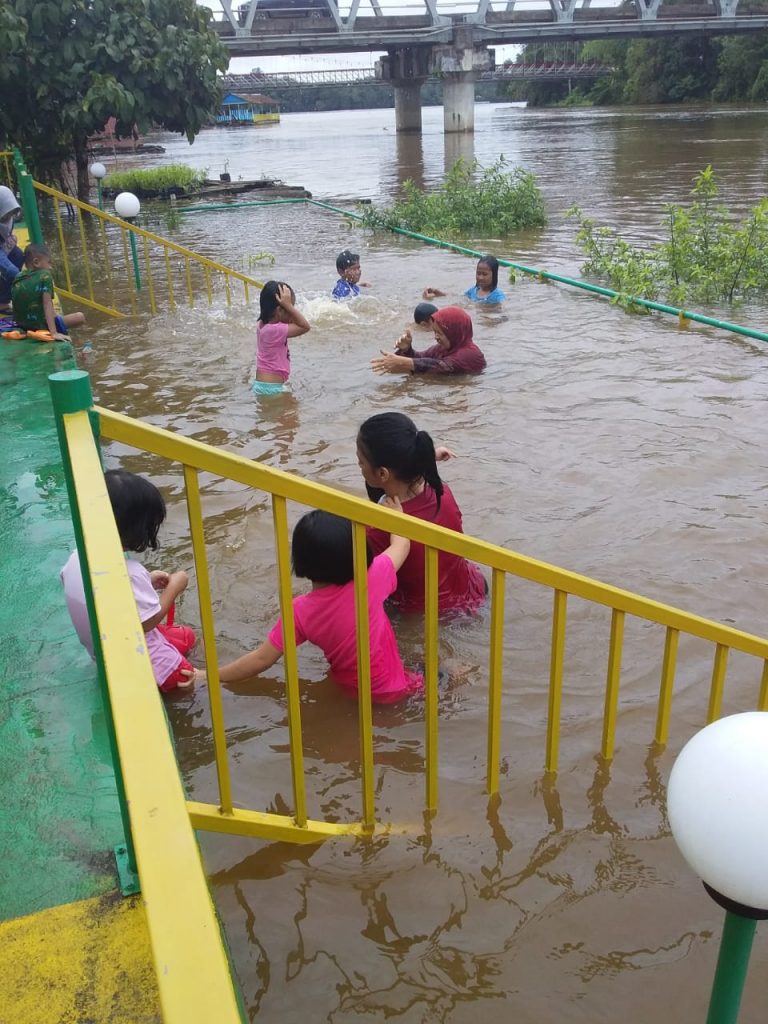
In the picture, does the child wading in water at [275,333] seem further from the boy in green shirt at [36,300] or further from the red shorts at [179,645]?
the red shorts at [179,645]

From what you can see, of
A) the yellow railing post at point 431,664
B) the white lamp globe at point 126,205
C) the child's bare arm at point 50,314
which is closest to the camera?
the yellow railing post at point 431,664

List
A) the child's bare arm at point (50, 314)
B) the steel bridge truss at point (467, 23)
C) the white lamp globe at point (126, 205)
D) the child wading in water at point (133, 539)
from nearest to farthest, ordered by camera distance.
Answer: the child wading in water at point (133, 539) < the child's bare arm at point (50, 314) < the white lamp globe at point (126, 205) < the steel bridge truss at point (467, 23)

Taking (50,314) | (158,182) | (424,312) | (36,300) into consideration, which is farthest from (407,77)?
(50,314)

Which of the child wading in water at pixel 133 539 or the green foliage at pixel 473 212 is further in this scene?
the green foliage at pixel 473 212

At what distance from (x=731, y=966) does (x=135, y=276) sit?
35.2ft

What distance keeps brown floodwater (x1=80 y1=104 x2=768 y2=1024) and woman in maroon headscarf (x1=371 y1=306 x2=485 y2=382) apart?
0.48 ft

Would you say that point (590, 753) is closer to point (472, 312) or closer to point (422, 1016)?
point (422, 1016)

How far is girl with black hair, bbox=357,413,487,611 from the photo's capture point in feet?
11.2

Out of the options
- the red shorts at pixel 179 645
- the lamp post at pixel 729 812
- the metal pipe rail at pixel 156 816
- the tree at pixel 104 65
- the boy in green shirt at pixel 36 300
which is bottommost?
the red shorts at pixel 179 645

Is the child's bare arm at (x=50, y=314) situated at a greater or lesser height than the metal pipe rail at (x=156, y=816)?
lesser

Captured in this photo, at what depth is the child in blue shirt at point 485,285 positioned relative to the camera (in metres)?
9.33

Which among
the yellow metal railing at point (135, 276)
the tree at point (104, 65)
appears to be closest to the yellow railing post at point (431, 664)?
the yellow metal railing at point (135, 276)

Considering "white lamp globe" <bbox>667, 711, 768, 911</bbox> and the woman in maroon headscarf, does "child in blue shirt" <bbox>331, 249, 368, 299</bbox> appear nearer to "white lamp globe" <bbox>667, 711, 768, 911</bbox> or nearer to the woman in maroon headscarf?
the woman in maroon headscarf

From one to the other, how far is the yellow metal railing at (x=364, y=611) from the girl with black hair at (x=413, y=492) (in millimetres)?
901
